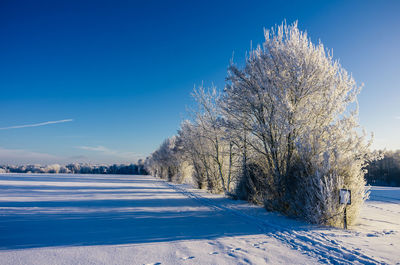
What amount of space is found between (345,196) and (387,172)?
173 feet

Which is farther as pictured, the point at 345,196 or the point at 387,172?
the point at 387,172

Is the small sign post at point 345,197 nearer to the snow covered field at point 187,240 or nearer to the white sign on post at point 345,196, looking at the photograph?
the white sign on post at point 345,196

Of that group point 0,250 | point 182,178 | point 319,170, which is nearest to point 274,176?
point 319,170

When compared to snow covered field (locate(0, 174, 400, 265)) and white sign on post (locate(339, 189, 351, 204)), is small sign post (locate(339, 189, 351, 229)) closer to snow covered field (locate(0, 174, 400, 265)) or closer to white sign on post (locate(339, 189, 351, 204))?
white sign on post (locate(339, 189, 351, 204))

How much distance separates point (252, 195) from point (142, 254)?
8.88 meters

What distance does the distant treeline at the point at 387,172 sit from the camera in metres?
44.2

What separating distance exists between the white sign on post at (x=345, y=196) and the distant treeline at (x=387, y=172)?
148 ft

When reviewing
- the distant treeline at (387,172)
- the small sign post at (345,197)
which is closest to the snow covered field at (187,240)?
the small sign post at (345,197)

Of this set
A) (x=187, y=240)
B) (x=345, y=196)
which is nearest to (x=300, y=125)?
(x=345, y=196)

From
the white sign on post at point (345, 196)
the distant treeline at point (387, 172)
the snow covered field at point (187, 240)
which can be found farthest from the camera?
the distant treeline at point (387, 172)

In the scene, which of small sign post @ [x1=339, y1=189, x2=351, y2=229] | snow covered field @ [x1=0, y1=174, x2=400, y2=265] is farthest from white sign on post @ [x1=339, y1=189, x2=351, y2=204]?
snow covered field @ [x1=0, y1=174, x2=400, y2=265]

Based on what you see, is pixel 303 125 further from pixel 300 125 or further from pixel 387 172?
pixel 387 172

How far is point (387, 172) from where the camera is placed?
47.4 m

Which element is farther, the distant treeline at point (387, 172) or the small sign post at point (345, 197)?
the distant treeline at point (387, 172)
